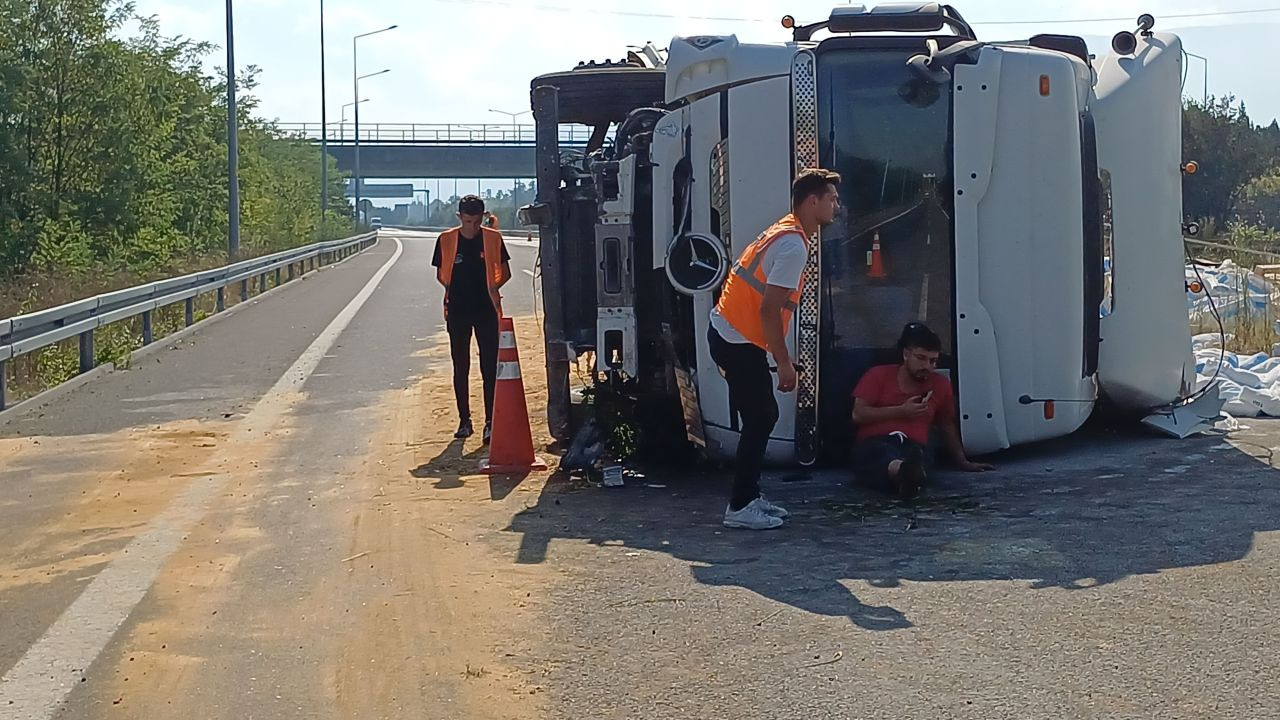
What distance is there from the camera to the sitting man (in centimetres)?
764

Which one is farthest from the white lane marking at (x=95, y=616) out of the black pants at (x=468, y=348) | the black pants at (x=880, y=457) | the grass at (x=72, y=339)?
the grass at (x=72, y=339)

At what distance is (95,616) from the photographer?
5.82 metres

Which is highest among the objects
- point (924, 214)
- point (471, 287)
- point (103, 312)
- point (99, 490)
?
point (924, 214)

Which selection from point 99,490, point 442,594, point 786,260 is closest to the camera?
point 442,594

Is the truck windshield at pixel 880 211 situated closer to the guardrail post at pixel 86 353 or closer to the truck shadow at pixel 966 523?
the truck shadow at pixel 966 523

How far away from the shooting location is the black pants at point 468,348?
10305 mm

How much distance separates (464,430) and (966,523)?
4220 millimetres

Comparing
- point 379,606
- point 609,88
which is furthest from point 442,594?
point 609,88

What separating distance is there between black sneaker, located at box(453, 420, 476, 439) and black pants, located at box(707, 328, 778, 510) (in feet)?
11.3

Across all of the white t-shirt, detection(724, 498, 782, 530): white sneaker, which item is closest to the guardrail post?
detection(724, 498, 782, 530): white sneaker

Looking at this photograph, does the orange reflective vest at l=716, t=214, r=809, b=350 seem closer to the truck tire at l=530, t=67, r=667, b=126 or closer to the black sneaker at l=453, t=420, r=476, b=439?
the truck tire at l=530, t=67, r=667, b=126

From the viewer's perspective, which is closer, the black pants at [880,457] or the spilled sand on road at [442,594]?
the spilled sand on road at [442,594]

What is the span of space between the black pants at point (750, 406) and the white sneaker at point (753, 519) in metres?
0.03

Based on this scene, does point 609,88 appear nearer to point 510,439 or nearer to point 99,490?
point 510,439
